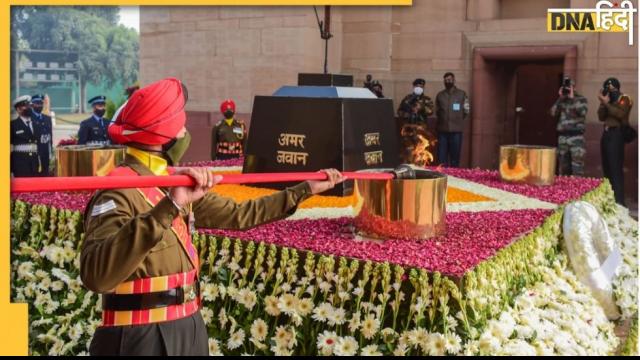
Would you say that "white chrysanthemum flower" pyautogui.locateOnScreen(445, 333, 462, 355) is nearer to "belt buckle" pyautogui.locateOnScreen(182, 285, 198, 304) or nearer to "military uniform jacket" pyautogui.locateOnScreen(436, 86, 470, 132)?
"belt buckle" pyautogui.locateOnScreen(182, 285, 198, 304)

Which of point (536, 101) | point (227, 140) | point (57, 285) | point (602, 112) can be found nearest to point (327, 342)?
point (57, 285)

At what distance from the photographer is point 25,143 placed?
37.2 ft

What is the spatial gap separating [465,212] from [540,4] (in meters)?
8.37

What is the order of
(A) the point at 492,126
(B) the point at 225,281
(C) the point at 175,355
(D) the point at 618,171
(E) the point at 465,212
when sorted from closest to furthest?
1. (C) the point at 175,355
2. (B) the point at 225,281
3. (E) the point at 465,212
4. (D) the point at 618,171
5. (A) the point at 492,126

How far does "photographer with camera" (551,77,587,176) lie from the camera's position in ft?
37.2

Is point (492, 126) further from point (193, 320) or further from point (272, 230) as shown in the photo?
point (193, 320)

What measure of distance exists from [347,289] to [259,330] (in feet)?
1.64

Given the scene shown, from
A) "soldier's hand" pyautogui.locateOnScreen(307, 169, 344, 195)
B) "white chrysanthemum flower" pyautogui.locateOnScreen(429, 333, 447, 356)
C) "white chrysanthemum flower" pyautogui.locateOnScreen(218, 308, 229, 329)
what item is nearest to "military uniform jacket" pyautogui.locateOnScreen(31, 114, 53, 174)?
"white chrysanthemum flower" pyautogui.locateOnScreen(218, 308, 229, 329)

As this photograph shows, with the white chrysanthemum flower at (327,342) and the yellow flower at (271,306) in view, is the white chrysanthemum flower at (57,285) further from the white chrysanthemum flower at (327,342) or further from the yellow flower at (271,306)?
the white chrysanthemum flower at (327,342)

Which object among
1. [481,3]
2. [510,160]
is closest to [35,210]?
[510,160]

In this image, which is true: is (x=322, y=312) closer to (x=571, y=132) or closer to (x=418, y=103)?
(x=571, y=132)

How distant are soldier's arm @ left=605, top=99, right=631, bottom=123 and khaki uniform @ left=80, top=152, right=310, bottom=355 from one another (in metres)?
8.83

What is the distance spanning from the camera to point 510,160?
645cm

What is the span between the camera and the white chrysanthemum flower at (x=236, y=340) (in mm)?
3789
